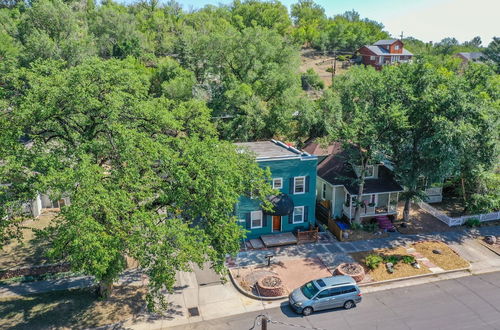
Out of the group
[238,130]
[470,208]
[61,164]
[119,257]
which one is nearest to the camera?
[119,257]

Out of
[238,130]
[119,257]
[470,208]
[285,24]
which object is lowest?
[470,208]

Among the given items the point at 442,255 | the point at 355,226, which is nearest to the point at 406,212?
the point at 355,226

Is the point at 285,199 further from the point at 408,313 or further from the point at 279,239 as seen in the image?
the point at 408,313

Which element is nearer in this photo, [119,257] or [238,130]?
[119,257]

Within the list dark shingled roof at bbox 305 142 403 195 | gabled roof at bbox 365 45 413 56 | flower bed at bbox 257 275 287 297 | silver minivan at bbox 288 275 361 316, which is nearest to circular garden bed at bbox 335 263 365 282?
silver minivan at bbox 288 275 361 316

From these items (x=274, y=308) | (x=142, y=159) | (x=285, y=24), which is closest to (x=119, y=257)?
(x=142, y=159)

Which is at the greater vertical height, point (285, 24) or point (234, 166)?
point (285, 24)

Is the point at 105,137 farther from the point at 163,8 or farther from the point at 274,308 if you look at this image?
the point at 163,8
